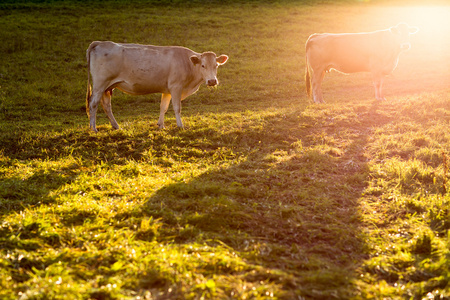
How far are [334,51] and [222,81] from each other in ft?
18.3

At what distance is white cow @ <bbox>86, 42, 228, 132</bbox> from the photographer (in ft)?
32.4

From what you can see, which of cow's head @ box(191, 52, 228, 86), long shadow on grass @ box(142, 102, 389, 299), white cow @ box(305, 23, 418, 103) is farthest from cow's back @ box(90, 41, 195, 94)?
white cow @ box(305, 23, 418, 103)

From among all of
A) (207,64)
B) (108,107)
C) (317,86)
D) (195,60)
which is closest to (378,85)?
(317,86)

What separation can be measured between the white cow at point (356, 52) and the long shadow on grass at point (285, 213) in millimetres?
5557

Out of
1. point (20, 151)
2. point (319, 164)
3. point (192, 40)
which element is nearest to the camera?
point (319, 164)

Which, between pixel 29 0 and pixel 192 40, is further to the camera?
pixel 29 0

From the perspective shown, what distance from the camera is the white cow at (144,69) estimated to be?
9.88 meters

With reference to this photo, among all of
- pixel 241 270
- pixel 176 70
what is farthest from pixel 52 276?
pixel 176 70

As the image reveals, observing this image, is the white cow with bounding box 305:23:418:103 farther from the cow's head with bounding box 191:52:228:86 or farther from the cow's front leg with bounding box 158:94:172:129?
the cow's front leg with bounding box 158:94:172:129

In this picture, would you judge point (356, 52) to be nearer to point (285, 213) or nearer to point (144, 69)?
point (144, 69)

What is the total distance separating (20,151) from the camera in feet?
28.1

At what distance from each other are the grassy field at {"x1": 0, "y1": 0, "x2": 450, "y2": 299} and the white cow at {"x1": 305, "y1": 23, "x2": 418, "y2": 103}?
5.05 feet

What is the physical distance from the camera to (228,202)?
540 centimetres

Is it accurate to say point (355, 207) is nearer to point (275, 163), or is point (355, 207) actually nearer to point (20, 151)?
point (275, 163)
